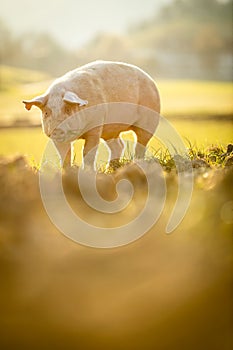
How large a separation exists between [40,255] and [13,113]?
2809 cm

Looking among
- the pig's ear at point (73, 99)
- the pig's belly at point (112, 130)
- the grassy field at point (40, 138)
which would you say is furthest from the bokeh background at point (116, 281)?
the grassy field at point (40, 138)

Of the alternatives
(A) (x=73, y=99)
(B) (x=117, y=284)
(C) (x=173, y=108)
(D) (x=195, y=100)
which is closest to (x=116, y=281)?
(B) (x=117, y=284)

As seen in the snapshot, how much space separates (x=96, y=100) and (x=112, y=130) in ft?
2.77

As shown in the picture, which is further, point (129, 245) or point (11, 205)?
point (11, 205)

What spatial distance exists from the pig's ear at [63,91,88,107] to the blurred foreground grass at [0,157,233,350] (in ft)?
12.2

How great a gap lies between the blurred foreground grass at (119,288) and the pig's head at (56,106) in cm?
376

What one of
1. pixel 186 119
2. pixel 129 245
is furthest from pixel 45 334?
pixel 186 119

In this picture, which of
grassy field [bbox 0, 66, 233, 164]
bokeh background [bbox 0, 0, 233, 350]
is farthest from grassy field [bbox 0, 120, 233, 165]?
bokeh background [bbox 0, 0, 233, 350]

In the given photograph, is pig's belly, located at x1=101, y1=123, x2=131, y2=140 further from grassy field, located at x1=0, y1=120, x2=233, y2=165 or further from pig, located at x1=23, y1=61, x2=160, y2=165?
grassy field, located at x1=0, y1=120, x2=233, y2=165

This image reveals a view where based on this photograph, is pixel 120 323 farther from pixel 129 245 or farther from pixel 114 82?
pixel 114 82

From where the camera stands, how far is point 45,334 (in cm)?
227

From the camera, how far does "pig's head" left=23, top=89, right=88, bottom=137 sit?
6.27 metres

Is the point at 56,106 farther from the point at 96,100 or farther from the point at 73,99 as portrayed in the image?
the point at 96,100

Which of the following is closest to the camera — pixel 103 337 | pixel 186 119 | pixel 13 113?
pixel 103 337
